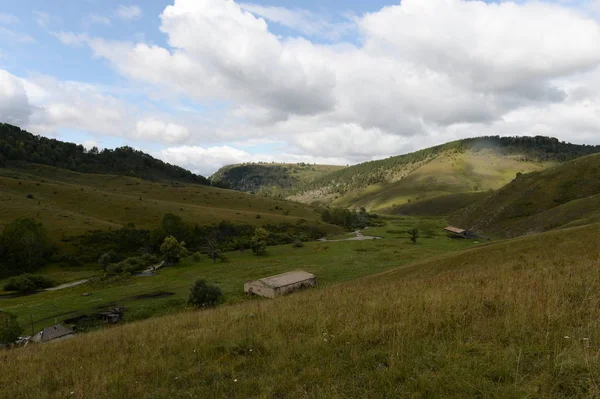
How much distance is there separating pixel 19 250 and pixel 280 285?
88.3 m

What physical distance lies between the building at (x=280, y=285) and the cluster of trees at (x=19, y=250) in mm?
78260

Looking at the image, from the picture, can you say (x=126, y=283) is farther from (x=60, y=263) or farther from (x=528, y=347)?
(x=528, y=347)

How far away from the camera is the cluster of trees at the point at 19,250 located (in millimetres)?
91375

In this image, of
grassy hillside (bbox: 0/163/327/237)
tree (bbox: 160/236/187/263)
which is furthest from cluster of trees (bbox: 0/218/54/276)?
tree (bbox: 160/236/187/263)

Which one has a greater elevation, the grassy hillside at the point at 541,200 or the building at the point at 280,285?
the grassy hillside at the point at 541,200

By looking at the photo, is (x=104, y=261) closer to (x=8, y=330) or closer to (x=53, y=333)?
(x=53, y=333)

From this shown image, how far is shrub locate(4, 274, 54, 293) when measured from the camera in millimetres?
75938

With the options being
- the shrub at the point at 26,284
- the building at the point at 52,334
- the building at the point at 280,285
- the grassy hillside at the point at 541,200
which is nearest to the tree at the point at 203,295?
the building at the point at 280,285

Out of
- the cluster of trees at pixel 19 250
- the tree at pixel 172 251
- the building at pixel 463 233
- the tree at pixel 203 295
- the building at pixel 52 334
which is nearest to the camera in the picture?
the building at pixel 52 334

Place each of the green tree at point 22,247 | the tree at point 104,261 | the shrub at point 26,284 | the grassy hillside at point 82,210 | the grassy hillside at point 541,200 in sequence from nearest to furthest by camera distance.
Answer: the shrub at point 26,284
the grassy hillside at point 541,200
the green tree at point 22,247
the tree at point 104,261
the grassy hillside at point 82,210

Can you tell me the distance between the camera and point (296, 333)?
32.3ft

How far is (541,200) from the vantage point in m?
98.8

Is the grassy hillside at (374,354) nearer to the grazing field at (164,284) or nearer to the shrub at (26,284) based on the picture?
the grazing field at (164,284)

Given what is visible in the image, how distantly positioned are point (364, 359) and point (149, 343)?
7.65 m
